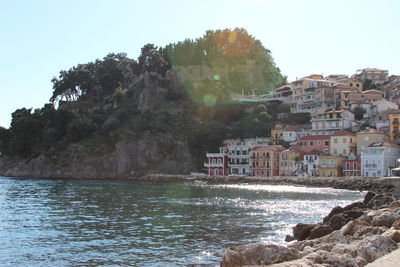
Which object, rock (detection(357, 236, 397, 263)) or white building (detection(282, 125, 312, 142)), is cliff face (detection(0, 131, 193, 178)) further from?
rock (detection(357, 236, 397, 263))

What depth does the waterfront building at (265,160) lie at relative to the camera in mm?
88938

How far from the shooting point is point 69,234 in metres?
26.5

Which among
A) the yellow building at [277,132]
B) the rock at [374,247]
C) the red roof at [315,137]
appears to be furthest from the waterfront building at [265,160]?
the rock at [374,247]

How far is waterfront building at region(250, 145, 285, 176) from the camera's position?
88.9m

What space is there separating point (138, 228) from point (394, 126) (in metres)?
65.9

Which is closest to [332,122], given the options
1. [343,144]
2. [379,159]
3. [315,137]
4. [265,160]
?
[315,137]

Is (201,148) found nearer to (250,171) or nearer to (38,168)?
(250,171)

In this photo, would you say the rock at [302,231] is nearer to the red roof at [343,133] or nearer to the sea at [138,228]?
the sea at [138,228]

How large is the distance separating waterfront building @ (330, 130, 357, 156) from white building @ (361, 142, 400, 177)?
219 inches

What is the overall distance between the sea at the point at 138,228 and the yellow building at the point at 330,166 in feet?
109

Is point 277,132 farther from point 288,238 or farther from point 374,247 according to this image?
point 374,247

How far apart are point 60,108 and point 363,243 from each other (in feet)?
370

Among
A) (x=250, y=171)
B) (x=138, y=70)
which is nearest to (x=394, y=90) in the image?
(x=250, y=171)

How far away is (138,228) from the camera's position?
28.8m
